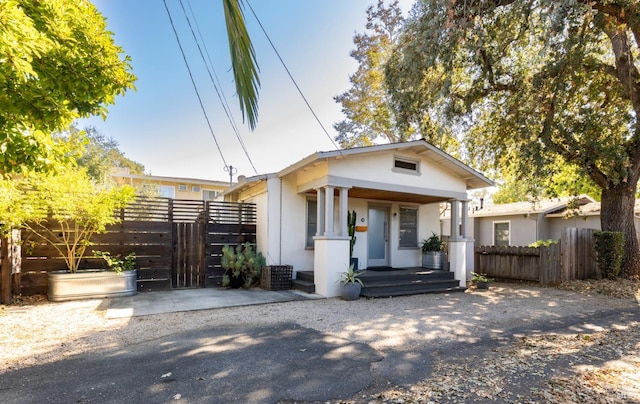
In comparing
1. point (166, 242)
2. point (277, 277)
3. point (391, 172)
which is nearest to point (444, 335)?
point (277, 277)

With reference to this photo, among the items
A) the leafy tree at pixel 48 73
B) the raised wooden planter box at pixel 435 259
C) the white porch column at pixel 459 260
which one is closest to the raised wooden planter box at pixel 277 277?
the raised wooden planter box at pixel 435 259

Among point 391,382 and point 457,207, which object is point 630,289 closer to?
point 457,207

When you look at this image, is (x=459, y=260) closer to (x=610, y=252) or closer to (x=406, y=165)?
(x=406, y=165)

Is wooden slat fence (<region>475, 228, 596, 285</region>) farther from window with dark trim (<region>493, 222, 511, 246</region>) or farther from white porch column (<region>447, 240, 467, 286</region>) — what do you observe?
window with dark trim (<region>493, 222, 511, 246</region>)

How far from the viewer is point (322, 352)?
14.1 ft

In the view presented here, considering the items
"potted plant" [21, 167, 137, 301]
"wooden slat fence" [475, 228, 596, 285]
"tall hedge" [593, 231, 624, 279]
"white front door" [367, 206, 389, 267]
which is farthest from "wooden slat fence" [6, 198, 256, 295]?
"tall hedge" [593, 231, 624, 279]

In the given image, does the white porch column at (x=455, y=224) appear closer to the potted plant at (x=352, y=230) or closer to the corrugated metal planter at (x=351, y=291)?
the potted plant at (x=352, y=230)

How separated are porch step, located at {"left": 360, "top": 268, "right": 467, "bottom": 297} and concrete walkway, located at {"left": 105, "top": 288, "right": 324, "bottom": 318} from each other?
1.35m

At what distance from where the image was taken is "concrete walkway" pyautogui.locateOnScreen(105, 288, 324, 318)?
650 cm

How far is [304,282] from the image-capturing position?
885 centimetres

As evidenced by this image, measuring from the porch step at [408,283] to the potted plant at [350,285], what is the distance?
0.30m

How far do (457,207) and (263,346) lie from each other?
25.9 feet

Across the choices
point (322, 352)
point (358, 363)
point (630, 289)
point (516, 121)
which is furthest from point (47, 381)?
point (630, 289)

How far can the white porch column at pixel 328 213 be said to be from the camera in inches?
322
